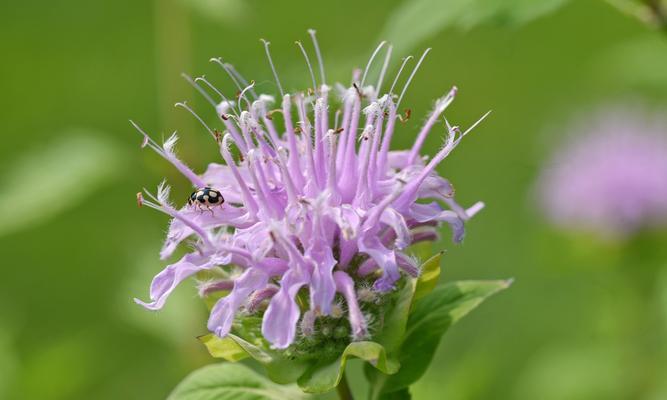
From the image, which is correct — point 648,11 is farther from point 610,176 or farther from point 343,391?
point 610,176

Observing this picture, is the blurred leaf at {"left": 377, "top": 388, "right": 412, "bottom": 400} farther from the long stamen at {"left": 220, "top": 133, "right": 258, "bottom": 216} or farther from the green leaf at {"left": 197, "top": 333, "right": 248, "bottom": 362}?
the long stamen at {"left": 220, "top": 133, "right": 258, "bottom": 216}

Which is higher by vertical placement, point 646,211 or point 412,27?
point 412,27

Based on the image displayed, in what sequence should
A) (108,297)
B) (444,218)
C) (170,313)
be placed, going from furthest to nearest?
(108,297), (170,313), (444,218)

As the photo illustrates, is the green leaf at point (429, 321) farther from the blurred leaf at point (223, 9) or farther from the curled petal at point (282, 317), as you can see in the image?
the blurred leaf at point (223, 9)

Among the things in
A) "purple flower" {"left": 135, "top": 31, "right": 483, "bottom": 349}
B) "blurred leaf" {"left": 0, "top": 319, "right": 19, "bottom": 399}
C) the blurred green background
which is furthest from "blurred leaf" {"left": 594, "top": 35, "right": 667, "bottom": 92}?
"blurred leaf" {"left": 0, "top": 319, "right": 19, "bottom": 399}

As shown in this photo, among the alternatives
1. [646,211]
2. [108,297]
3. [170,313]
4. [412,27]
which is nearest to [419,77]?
[108,297]

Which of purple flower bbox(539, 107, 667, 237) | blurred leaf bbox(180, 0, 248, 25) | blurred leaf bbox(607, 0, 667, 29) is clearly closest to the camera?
blurred leaf bbox(607, 0, 667, 29)

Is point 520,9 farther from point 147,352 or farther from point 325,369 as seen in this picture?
point 147,352

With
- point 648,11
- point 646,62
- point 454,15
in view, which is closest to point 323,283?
point 454,15

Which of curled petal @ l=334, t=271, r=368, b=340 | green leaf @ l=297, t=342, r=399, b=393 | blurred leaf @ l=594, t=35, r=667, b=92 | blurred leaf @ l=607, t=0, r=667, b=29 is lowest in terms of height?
blurred leaf @ l=594, t=35, r=667, b=92
